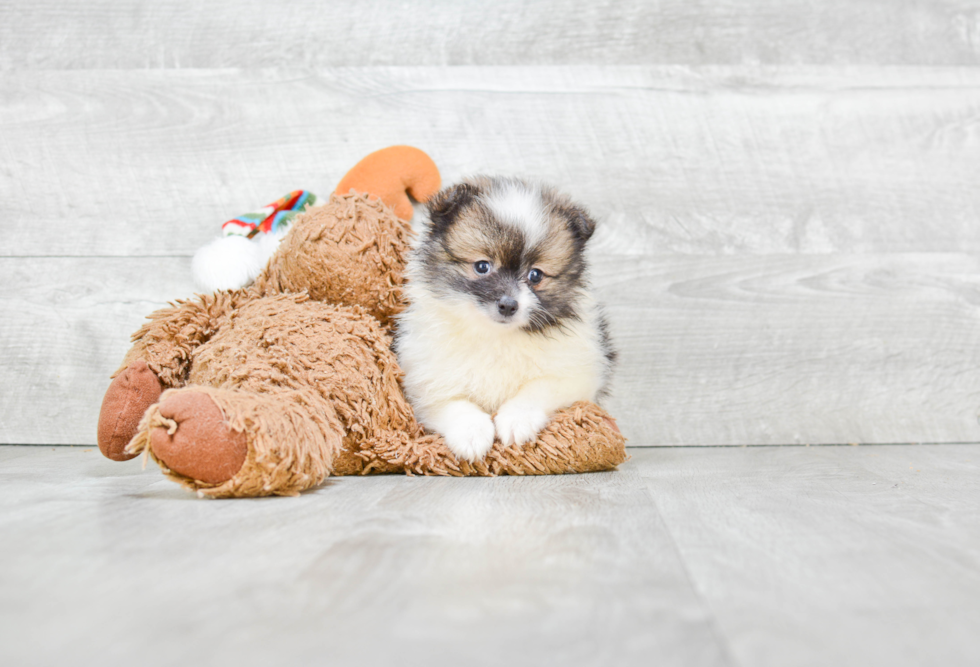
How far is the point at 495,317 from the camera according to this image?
4.78 ft

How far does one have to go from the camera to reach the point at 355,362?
148 centimetres

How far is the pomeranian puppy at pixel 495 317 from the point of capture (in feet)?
4.88

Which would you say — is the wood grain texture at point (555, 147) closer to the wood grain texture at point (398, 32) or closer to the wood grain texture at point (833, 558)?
the wood grain texture at point (398, 32)

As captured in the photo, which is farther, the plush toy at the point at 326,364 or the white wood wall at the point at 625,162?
the white wood wall at the point at 625,162

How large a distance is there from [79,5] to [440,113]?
1148 millimetres

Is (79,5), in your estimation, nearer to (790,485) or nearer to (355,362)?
(355,362)

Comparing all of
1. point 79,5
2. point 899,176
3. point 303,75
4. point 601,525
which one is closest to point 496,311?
point 601,525

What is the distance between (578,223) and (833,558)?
89 centimetres

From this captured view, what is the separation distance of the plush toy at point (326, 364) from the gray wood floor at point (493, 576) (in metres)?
0.13

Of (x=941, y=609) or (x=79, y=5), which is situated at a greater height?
(x=79, y=5)

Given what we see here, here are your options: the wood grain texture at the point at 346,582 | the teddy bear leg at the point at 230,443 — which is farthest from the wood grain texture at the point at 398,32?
the wood grain texture at the point at 346,582

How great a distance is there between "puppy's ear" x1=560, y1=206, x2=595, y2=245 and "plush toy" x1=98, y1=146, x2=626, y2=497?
38cm

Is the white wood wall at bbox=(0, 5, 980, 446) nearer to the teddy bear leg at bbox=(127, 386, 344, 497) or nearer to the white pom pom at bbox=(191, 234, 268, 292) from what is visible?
the white pom pom at bbox=(191, 234, 268, 292)

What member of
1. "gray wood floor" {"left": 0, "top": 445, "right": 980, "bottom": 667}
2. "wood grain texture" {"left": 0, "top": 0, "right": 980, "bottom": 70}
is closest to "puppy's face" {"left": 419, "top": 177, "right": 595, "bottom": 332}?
"gray wood floor" {"left": 0, "top": 445, "right": 980, "bottom": 667}
